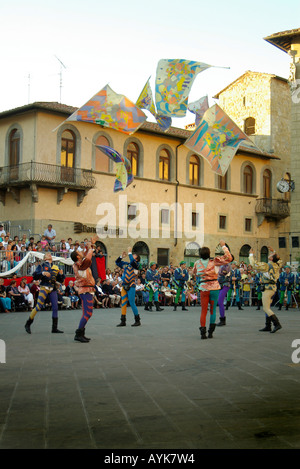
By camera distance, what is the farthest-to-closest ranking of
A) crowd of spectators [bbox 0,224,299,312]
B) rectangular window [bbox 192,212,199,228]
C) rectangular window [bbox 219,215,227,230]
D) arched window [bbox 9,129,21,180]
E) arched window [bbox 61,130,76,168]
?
1. rectangular window [bbox 219,215,227,230]
2. rectangular window [bbox 192,212,199,228]
3. arched window [bbox 61,130,76,168]
4. arched window [bbox 9,129,21,180]
5. crowd of spectators [bbox 0,224,299,312]

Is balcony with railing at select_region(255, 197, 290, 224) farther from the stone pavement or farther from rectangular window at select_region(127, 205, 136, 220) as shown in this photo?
the stone pavement

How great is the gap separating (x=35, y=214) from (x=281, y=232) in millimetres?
22821

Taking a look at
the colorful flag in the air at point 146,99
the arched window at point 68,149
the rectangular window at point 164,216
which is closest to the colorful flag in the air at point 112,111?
the colorful flag in the air at point 146,99

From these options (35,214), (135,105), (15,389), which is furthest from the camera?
(35,214)

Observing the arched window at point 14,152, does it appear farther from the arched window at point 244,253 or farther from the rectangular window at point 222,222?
the arched window at point 244,253

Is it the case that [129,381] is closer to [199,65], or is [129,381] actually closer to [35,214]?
[199,65]

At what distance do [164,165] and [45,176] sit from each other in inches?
407

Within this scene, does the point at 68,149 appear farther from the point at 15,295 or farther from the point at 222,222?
the point at 15,295

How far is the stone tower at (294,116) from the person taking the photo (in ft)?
135

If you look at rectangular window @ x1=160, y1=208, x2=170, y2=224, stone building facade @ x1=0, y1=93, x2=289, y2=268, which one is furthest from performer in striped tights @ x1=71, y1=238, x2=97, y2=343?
rectangular window @ x1=160, y1=208, x2=170, y2=224

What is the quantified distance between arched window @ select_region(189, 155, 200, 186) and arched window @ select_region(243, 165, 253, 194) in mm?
5157

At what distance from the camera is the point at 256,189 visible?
156ft

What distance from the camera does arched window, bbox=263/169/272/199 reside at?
48353 mm
